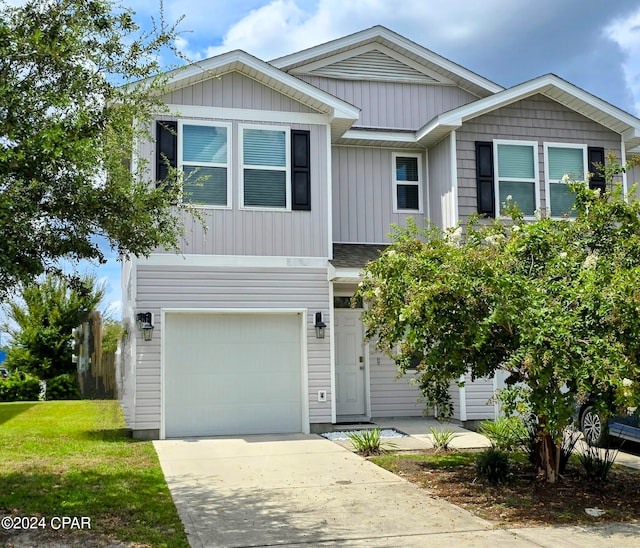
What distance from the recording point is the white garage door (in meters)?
12.3

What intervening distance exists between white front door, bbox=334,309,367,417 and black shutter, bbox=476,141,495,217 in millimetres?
3279

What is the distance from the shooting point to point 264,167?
12.7 m

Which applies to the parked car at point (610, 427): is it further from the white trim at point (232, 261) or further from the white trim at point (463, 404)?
the white trim at point (232, 261)

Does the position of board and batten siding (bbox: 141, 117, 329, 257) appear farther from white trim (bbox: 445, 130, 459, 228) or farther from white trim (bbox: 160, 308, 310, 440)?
white trim (bbox: 445, 130, 459, 228)

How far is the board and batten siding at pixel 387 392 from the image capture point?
557 inches

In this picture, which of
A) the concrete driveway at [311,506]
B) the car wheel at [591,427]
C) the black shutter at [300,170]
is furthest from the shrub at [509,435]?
the black shutter at [300,170]

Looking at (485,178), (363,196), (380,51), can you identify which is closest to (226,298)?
(363,196)

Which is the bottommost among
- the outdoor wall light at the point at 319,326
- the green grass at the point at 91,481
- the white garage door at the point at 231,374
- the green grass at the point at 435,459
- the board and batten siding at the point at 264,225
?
the green grass at the point at 435,459

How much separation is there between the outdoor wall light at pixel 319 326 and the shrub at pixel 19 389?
13.1 meters

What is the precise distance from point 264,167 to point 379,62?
4357mm

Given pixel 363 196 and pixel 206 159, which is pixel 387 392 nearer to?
pixel 363 196

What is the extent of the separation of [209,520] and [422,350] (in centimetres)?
304

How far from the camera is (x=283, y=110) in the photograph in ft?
42.5

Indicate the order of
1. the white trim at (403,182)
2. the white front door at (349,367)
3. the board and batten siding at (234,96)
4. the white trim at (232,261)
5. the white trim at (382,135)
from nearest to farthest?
the white trim at (232,261)
the board and batten siding at (234,96)
the white front door at (349,367)
the white trim at (382,135)
the white trim at (403,182)
